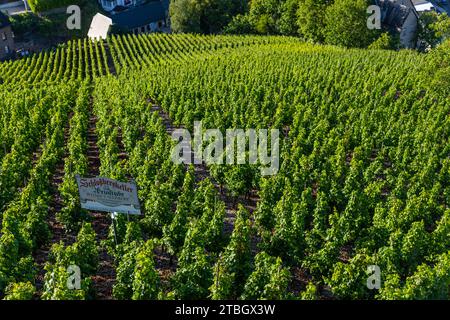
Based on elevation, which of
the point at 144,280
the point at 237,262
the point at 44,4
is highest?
the point at 44,4

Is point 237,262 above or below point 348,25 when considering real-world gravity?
below

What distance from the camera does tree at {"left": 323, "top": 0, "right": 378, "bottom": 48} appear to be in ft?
180

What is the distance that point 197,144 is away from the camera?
27.4 metres

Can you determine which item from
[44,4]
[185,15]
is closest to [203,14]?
[185,15]

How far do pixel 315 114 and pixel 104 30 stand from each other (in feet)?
164

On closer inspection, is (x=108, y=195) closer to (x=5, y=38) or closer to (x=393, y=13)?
(x=5, y=38)

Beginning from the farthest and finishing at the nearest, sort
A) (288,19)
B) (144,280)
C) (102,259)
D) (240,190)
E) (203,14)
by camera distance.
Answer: (203,14), (288,19), (240,190), (102,259), (144,280)

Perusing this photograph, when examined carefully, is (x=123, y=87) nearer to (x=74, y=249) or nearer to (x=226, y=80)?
(x=226, y=80)

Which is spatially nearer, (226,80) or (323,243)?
(323,243)

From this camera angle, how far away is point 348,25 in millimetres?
56156

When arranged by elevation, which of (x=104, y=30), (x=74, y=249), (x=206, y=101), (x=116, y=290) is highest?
(x=104, y=30)

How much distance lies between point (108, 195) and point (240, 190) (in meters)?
7.79

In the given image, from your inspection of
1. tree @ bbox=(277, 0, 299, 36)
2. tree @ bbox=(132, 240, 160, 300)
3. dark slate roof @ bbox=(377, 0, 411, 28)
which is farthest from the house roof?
tree @ bbox=(132, 240, 160, 300)
